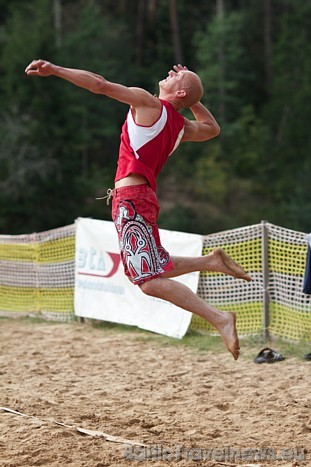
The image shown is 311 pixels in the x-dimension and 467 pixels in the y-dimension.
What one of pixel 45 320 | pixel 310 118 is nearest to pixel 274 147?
pixel 310 118

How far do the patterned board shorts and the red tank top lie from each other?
4.9 inches

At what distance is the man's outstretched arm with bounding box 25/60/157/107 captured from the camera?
5.70 m

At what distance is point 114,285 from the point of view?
1103 centimetres

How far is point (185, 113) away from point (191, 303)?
1561 inches

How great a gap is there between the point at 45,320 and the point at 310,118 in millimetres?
34053

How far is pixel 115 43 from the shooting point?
161 ft

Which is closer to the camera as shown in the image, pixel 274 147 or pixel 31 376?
pixel 31 376

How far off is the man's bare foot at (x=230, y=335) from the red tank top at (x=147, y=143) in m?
1.12

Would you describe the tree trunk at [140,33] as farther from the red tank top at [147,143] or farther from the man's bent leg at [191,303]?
the man's bent leg at [191,303]

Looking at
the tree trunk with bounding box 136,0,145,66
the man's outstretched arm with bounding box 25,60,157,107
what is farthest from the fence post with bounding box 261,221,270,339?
the tree trunk with bounding box 136,0,145,66

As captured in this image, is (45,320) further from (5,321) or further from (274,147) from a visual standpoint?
(274,147)

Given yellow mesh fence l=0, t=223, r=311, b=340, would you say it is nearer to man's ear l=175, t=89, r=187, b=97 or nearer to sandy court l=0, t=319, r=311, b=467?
sandy court l=0, t=319, r=311, b=467

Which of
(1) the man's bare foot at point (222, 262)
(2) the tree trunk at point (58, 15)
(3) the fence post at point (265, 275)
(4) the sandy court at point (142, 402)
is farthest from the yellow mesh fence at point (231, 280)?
(2) the tree trunk at point (58, 15)

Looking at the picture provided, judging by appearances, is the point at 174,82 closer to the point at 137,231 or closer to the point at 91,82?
the point at 91,82
